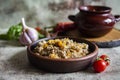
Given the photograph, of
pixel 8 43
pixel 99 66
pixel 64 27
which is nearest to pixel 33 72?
pixel 99 66

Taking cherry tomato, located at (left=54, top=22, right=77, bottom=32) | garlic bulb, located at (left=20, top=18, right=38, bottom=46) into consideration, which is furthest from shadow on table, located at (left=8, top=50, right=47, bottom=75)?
cherry tomato, located at (left=54, top=22, right=77, bottom=32)

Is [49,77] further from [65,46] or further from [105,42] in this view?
[105,42]

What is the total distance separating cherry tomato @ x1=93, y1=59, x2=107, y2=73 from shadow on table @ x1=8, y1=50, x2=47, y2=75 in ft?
0.68

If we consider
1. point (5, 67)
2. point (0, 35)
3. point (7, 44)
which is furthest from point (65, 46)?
point (0, 35)

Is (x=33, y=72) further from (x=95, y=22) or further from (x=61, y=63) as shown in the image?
(x=95, y=22)

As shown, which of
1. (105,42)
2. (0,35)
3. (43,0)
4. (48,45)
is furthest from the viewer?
(43,0)

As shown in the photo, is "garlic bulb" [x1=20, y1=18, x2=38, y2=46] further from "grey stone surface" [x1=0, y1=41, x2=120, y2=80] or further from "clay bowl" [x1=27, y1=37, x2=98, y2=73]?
"clay bowl" [x1=27, y1=37, x2=98, y2=73]

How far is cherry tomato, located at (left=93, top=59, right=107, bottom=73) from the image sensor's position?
96 cm

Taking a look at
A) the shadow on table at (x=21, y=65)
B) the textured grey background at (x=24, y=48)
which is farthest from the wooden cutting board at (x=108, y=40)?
the shadow on table at (x=21, y=65)

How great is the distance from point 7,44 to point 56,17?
474 mm

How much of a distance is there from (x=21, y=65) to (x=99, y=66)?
329 millimetres

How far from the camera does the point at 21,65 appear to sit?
3.41ft

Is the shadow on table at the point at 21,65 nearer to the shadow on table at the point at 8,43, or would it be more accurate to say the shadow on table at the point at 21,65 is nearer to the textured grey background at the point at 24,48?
the textured grey background at the point at 24,48

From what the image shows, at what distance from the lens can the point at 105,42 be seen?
123 centimetres
